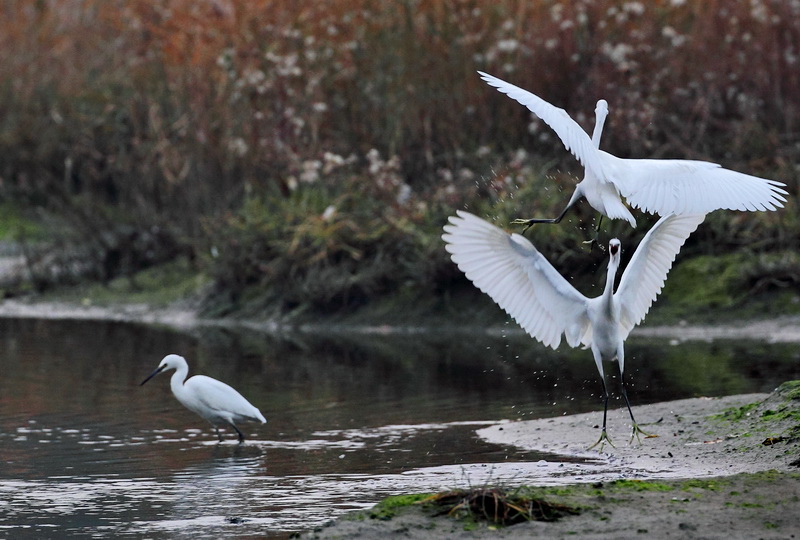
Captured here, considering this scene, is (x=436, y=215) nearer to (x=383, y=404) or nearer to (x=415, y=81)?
(x=415, y=81)

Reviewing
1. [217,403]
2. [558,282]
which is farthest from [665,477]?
[217,403]

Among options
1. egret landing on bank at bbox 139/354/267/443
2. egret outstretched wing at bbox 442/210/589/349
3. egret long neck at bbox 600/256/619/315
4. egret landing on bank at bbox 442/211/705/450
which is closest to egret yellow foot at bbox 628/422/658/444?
egret landing on bank at bbox 442/211/705/450

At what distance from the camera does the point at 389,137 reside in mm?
17734

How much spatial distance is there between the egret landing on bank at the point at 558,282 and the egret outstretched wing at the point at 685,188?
57 cm

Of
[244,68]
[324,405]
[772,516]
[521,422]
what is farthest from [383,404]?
[244,68]

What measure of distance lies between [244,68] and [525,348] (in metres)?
6.52

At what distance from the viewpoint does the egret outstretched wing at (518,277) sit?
276 inches

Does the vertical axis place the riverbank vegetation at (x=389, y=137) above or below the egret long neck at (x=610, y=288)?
above

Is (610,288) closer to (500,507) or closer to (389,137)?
(500,507)

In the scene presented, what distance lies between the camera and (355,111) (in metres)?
18.1

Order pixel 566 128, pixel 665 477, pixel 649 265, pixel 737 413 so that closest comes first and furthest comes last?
1. pixel 566 128
2. pixel 665 477
3. pixel 649 265
4. pixel 737 413

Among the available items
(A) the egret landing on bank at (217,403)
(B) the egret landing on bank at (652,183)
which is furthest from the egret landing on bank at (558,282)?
(A) the egret landing on bank at (217,403)

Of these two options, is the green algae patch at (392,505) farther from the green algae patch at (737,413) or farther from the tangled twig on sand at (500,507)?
the green algae patch at (737,413)

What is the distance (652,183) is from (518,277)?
1.00 meters
